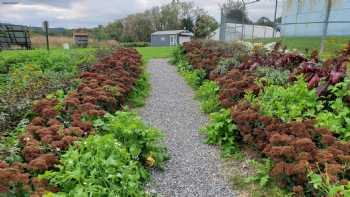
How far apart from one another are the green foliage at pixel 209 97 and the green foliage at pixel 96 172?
287 cm

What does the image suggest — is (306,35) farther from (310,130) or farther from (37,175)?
(37,175)

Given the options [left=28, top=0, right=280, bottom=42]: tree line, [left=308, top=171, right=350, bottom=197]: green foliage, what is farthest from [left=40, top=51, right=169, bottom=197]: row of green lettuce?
[left=28, top=0, right=280, bottom=42]: tree line

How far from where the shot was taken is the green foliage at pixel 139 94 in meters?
6.32

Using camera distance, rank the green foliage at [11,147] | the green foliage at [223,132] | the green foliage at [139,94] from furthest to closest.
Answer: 1. the green foliage at [139,94]
2. the green foliage at [223,132]
3. the green foliage at [11,147]

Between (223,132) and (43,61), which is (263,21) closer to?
(43,61)

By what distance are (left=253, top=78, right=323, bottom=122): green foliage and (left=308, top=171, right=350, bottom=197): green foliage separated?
126 cm

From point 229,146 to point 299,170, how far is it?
138cm

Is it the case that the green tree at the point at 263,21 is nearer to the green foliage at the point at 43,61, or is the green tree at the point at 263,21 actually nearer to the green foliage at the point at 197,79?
the green foliage at the point at 197,79

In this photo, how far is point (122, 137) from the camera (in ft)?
11.8

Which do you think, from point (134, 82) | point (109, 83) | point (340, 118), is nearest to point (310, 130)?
point (340, 118)

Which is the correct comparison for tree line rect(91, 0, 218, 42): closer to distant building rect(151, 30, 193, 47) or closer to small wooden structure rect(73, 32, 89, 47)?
distant building rect(151, 30, 193, 47)

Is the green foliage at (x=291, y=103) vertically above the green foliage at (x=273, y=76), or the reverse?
the green foliage at (x=273, y=76)

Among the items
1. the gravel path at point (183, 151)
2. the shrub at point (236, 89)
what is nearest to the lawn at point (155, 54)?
the gravel path at point (183, 151)

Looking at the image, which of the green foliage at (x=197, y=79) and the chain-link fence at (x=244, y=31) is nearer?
the green foliage at (x=197, y=79)
